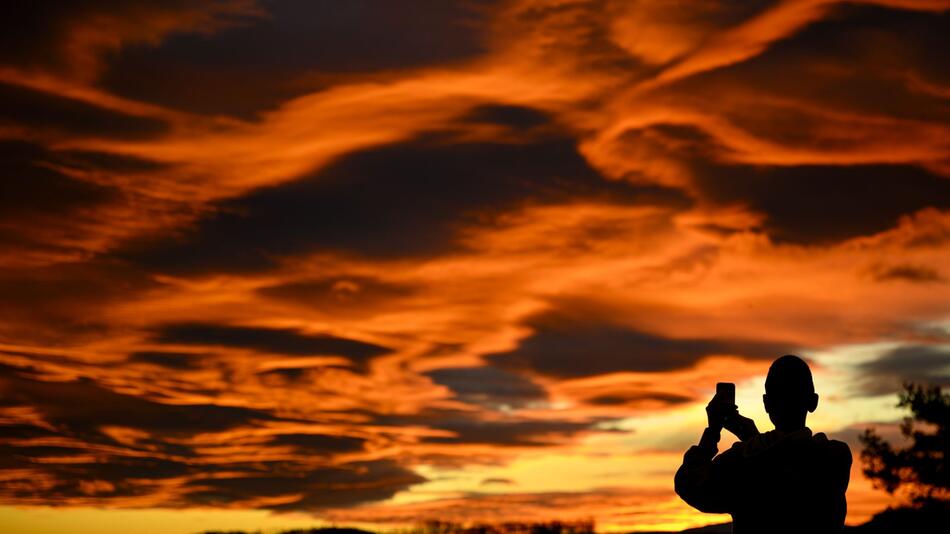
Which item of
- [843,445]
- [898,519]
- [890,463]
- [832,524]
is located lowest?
[832,524]

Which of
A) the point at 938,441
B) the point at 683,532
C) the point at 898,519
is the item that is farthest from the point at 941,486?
the point at 683,532

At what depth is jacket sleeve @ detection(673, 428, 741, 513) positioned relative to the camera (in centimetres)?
864

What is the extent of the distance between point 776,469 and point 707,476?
0.51 metres

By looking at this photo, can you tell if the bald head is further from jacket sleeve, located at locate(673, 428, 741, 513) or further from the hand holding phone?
jacket sleeve, located at locate(673, 428, 741, 513)

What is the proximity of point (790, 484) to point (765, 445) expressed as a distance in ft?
1.10

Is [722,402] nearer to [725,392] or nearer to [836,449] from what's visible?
[725,392]

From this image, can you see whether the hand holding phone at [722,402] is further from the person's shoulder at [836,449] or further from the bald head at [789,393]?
the person's shoulder at [836,449]

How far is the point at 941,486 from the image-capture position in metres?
67.3

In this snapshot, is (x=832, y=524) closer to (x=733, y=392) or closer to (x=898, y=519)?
(x=733, y=392)

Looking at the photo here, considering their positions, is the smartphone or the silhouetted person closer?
the silhouetted person

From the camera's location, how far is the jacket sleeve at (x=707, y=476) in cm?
864

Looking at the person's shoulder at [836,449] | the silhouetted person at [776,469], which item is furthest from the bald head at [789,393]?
the person's shoulder at [836,449]

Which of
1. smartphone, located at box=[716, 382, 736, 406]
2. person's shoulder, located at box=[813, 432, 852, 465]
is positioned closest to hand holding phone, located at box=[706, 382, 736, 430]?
smartphone, located at box=[716, 382, 736, 406]

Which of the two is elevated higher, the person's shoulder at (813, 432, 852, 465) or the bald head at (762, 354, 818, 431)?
the bald head at (762, 354, 818, 431)
